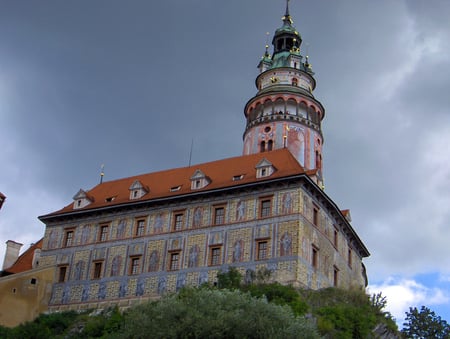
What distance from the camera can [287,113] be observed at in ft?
164

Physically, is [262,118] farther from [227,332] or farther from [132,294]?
[227,332]

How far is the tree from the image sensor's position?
46.3m

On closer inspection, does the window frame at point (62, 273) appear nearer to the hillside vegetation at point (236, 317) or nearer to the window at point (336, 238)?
the hillside vegetation at point (236, 317)

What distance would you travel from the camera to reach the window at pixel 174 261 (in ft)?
124

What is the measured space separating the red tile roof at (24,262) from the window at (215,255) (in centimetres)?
1415

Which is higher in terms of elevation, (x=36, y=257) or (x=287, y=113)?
(x=287, y=113)

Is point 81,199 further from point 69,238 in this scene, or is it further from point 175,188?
point 175,188

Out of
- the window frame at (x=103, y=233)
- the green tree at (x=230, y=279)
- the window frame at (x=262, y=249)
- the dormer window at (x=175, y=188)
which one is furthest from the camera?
the window frame at (x=103, y=233)

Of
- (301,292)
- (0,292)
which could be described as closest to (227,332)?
(301,292)

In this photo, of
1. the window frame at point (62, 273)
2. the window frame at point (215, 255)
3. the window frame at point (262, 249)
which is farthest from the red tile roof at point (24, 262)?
the window frame at point (262, 249)

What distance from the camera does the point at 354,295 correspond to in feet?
114

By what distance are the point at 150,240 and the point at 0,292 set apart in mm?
8923

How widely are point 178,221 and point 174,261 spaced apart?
7.81 ft

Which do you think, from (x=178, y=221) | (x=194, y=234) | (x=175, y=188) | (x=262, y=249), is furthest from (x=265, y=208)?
(x=175, y=188)
